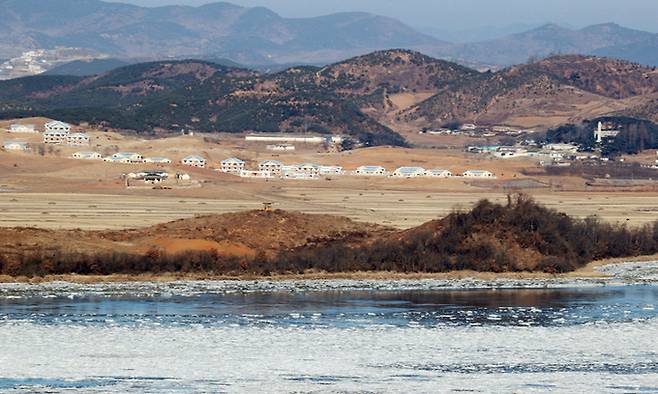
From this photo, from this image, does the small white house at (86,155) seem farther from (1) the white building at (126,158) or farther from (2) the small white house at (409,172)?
(2) the small white house at (409,172)

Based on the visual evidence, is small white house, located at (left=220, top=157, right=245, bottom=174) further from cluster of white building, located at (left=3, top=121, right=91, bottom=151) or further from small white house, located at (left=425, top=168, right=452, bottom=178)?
cluster of white building, located at (left=3, top=121, right=91, bottom=151)

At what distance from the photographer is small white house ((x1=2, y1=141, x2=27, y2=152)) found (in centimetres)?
13025

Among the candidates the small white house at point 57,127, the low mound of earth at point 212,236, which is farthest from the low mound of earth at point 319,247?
the small white house at point 57,127

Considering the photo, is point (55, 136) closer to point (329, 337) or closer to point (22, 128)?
point (22, 128)

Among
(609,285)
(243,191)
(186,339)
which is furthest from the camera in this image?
(243,191)

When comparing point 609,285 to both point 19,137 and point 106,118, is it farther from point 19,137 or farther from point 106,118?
point 106,118

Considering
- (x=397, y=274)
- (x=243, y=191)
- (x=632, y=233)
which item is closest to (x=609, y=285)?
(x=397, y=274)

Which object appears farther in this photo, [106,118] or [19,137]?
[106,118]

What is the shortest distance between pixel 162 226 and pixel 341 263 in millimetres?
10877

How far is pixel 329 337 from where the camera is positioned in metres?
31.9

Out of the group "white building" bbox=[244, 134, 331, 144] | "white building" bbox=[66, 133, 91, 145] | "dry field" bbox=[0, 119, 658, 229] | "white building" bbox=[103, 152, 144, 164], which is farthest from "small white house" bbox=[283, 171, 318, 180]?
"white building" bbox=[244, 134, 331, 144]

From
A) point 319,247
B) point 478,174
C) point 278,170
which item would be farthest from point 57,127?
point 319,247

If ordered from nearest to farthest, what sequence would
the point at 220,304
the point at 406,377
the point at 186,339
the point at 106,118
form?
1. the point at 406,377
2. the point at 186,339
3. the point at 220,304
4. the point at 106,118

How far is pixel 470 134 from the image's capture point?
650 feet
